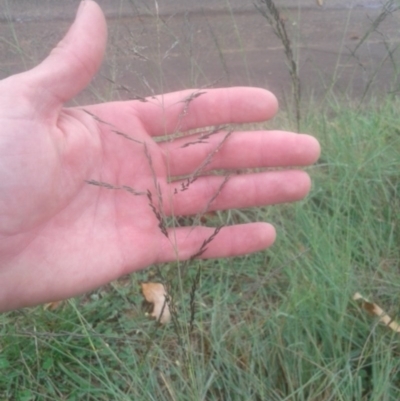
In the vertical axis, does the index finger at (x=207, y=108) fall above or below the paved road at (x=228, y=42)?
above

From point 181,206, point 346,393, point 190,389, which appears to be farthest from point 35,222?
point 346,393

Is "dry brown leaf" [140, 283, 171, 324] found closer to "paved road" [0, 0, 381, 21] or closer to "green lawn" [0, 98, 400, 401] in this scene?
"green lawn" [0, 98, 400, 401]

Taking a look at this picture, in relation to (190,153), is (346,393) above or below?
below

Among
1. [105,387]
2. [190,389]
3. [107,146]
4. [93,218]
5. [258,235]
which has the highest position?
[107,146]

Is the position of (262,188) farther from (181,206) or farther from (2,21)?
(2,21)

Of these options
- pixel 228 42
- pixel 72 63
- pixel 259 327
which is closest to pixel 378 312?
pixel 259 327

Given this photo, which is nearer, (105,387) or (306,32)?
(105,387)

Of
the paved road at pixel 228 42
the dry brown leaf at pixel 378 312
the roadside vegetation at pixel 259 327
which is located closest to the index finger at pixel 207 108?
the roadside vegetation at pixel 259 327

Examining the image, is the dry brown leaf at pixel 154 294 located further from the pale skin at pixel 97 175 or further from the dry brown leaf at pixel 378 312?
the dry brown leaf at pixel 378 312

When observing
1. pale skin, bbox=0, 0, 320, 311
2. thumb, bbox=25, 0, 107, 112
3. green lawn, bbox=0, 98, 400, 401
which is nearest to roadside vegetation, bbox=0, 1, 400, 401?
green lawn, bbox=0, 98, 400, 401
